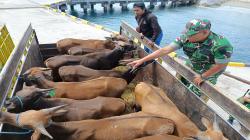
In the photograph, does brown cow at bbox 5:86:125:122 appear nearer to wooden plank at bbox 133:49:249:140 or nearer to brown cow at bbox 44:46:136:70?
wooden plank at bbox 133:49:249:140

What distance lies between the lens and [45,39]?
48.2 feet

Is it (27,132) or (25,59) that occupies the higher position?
(25,59)

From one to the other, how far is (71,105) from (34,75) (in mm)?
1171

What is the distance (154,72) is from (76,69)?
1596 mm

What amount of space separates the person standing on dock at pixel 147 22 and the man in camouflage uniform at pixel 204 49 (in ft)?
10.3

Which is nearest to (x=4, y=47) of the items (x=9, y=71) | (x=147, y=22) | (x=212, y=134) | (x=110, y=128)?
(x=9, y=71)

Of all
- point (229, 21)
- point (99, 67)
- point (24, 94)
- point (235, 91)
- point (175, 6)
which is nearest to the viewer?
point (24, 94)

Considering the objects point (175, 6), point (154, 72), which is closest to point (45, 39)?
point (154, 72)

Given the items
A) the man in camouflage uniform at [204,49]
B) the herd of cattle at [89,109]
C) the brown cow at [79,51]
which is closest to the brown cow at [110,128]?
the herd of cattle at [89,109]

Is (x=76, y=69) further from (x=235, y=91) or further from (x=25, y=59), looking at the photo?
(x=235, y=91)

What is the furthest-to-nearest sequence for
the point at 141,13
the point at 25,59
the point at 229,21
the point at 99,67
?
1. the point at 229,21
2. the point at 141,13
3. the point at 99,67
4. the point at 25,59

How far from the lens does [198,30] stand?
16.2 feet

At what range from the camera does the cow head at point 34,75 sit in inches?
Answer: 206

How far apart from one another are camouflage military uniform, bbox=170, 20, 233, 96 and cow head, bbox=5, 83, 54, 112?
2527 mm
